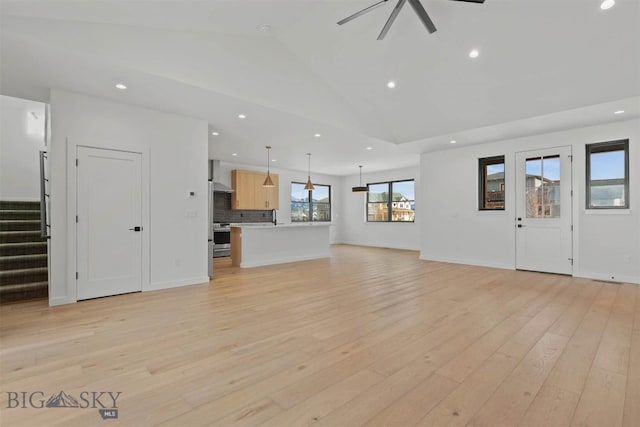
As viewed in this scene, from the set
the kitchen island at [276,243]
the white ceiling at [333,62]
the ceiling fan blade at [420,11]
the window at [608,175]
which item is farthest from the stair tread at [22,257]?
the window at [608,175]

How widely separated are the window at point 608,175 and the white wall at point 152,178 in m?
7.06

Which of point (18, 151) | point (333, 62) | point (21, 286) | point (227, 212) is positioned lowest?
point (21, 286)

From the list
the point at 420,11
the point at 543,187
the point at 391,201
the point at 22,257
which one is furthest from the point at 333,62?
the point at 391,201

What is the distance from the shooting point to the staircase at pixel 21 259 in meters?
4.00

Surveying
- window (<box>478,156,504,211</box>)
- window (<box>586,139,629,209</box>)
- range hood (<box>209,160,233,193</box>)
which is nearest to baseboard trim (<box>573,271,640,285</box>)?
window (<box>586,139,629,209</box>)

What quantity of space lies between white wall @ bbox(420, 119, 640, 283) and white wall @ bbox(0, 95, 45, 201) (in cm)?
912

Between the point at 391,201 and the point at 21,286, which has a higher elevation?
the point at 391,201

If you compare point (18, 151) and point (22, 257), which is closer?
point (22, 257)

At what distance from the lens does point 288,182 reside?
10609mm

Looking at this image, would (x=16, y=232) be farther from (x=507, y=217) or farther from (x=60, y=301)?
(x=507, y=217)

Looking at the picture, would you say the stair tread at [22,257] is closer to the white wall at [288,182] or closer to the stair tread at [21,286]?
the stair tread at [21,286]

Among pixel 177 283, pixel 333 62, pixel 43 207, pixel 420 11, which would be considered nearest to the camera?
pixel 420 11

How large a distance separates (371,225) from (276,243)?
5.05 m

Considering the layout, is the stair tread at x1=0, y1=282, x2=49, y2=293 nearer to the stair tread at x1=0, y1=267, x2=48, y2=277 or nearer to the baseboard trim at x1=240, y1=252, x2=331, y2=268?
the stair tread at x1=0, y1=267, x2=48, y2=277
